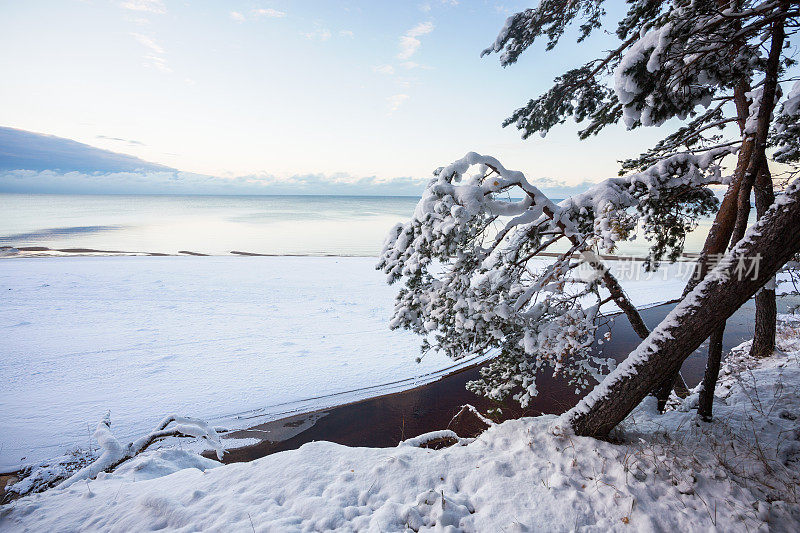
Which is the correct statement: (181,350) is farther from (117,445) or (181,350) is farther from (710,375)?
(710,375)

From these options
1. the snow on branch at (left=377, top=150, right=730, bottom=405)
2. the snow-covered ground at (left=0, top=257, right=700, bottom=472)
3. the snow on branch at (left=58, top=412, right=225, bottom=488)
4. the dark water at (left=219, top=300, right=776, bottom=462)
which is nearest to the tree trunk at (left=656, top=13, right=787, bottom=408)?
the snow on branch at (left=377, top=150, right=730, bottom=405)

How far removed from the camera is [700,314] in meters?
3.27

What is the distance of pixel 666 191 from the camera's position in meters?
4.68

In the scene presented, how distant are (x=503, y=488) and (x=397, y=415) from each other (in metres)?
A: 5.33

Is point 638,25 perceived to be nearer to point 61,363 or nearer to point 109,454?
point 109,454

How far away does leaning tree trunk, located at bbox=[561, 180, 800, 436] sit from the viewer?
2953 millimetres

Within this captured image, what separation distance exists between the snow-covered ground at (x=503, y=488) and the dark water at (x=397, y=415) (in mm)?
3219

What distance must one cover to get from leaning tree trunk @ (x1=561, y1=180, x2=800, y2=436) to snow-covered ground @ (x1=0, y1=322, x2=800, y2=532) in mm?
444

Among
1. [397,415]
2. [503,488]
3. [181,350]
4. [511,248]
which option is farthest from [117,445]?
[511,248]

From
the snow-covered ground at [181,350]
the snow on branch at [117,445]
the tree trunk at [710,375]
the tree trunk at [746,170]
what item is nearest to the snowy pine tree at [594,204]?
the tree trunk at [746,170]

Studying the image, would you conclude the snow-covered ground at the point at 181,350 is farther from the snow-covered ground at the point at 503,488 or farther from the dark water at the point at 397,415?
the snow-covered ground at the point at 503,488

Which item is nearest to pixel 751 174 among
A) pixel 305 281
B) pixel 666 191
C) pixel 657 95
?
pixel 666 191

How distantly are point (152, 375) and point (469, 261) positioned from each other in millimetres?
10047

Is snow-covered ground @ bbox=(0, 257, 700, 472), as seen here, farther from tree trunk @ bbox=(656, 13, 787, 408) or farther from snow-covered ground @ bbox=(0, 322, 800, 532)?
snow-covered ground @ bbox=(0, 322, 800, 532)
